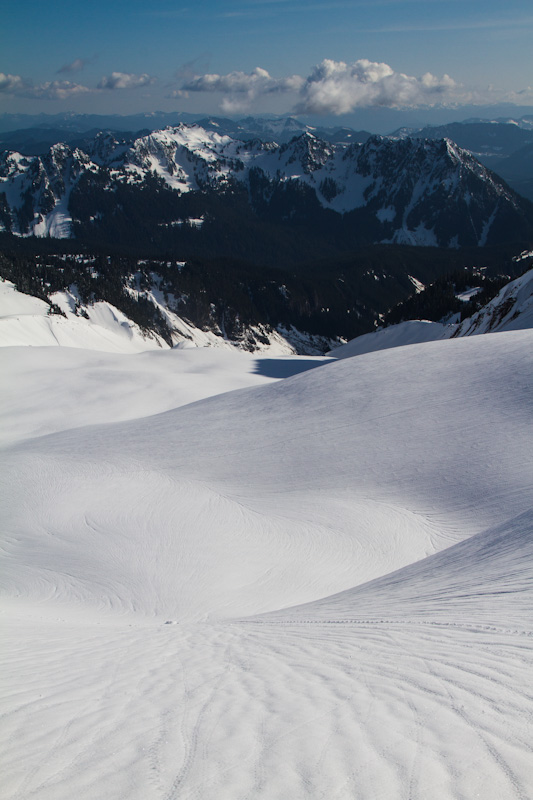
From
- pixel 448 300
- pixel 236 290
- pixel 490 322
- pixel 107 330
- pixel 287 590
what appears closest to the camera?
pixel 287 590

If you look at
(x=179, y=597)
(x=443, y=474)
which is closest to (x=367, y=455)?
(x=443, y=474)

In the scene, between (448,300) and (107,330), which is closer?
(107,330)

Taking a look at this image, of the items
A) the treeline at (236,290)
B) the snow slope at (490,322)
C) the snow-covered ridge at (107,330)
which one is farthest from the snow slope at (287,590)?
the treeline at (236,290)

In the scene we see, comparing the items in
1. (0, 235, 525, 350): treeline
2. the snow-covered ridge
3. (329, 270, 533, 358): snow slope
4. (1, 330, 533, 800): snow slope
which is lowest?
(1, 330, 533, 800): snow slope

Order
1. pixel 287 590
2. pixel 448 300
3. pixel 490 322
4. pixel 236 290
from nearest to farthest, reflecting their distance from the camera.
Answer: pixel 287 590, pixel 490 322, pixel 448 300, pixel 236 290

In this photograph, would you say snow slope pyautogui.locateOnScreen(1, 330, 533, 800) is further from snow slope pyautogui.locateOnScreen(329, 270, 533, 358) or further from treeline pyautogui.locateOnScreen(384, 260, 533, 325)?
treeline pyautogui.locateOnScreen(384, 260, 533, 325)

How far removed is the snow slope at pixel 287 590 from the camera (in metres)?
3.43

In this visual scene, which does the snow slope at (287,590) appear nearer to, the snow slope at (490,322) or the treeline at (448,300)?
the snow slope at (490,322)

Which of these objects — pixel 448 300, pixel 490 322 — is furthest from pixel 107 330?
pixel 448 300

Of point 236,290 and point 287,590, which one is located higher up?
point 236,290

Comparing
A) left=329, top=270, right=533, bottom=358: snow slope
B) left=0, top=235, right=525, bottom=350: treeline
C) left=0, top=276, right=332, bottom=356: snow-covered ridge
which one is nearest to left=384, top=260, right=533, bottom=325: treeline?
left=0, top=235, right=525, bottom=350: treeline

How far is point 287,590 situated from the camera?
11.2 meters

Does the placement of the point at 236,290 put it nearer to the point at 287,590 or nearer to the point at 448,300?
the point at 448,300

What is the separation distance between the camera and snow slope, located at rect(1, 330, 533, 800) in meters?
3.43
